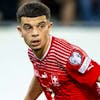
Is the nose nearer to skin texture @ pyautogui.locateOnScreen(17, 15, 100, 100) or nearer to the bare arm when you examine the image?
skin texture @ pyautogui.locateOnScreen(17, 15, 100, 100)

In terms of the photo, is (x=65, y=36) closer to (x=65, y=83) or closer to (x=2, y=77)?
(x=2, y=77)

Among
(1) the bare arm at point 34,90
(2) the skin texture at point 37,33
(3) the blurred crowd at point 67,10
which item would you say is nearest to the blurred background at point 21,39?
(3) the blurred crowd at point 67,10

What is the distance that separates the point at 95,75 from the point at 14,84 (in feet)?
5.48

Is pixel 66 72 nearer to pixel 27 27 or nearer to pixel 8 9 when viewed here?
pixel 27 27

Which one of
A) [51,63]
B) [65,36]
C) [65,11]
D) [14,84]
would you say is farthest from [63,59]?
[65,11]

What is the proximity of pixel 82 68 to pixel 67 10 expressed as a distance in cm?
255

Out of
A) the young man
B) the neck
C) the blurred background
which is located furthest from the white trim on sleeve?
the blurred background

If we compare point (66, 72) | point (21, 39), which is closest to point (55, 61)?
point (66, 72)

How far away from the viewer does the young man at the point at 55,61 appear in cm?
373

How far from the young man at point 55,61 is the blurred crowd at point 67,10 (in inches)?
87.9

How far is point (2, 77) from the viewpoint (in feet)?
17.8

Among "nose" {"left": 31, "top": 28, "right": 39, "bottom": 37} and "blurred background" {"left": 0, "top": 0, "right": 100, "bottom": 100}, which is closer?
"nose" {"left": 31, "top": 28, "right": 39, "bottom": 37}

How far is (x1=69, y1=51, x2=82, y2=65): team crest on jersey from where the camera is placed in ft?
12.1

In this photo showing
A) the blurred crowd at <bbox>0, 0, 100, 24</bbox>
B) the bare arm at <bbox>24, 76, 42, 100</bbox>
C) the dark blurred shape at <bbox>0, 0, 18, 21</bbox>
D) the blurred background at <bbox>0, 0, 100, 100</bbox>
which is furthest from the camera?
the dark blurred shape at <bbox>0, 0, 18, 21</bbox>
